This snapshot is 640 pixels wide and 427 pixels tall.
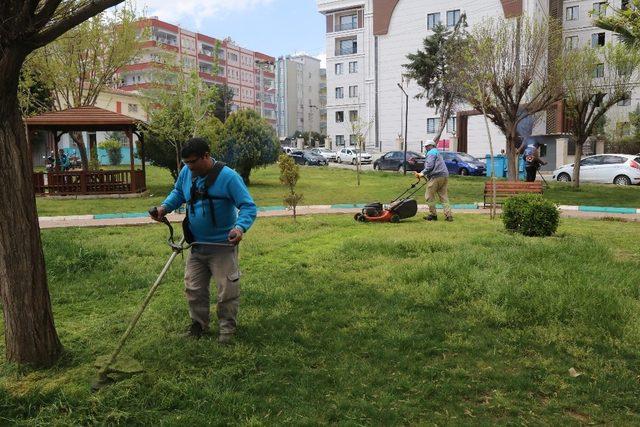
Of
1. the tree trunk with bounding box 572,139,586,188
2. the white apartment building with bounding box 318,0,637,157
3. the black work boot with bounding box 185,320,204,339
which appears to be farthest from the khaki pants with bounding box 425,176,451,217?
the white apartment building with bounding box 318,0,637,157

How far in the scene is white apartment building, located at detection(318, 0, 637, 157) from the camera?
1882 inches

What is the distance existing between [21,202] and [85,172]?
50.2 feet

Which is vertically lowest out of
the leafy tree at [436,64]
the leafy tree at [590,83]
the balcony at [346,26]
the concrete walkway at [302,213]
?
the concrete walkway at [302,213]

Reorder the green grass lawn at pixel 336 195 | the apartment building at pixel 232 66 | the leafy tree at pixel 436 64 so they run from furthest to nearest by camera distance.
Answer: the apartment building at pixel 232 66, the leafy tree at pixel 436 64, the green grass lawn at pixel 336 195

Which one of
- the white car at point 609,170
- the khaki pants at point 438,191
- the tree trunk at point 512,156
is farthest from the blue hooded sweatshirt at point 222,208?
the white car at point 609,170

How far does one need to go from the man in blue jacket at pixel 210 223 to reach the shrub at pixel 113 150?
3632cm

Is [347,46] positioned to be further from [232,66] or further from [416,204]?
[416,204]

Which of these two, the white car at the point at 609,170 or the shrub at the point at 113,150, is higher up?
the shrub at the point at 113,150

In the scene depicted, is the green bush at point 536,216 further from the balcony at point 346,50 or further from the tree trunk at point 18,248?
the balcony at point 346,50

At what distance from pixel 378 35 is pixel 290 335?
55.4 meters

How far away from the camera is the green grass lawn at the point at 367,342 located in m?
3.47

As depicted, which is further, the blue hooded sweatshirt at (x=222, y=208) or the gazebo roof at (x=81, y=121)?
the gazebo roof at (x=81, y=121)

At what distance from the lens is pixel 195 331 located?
4703 millimetres

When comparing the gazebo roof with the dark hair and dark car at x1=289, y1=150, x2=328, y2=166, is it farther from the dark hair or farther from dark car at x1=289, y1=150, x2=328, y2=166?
dark car at x1=289, y1=150, x2=328, y2=166
